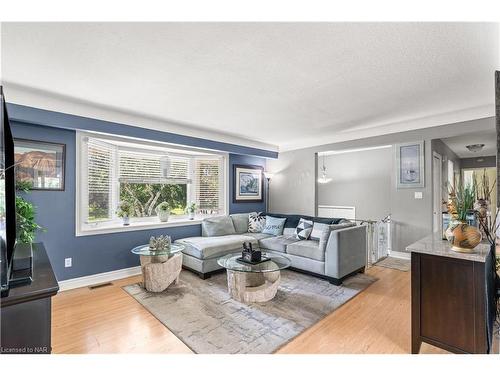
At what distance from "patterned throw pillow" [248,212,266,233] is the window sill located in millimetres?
978

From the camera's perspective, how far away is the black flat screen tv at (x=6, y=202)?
1077 millimetres

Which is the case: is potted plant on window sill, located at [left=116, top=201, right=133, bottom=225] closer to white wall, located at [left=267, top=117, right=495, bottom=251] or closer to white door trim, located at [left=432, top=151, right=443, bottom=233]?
white wall, located at [left=267, top=117, right=495, bottom=251]

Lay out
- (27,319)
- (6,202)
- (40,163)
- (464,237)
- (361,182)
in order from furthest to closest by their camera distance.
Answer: (361,182), (40,163), (464,237), (6,202), (27,319)

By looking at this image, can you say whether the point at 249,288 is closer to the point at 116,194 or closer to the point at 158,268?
the point at 158,268

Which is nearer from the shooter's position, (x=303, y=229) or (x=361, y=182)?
(x=303, y=229)

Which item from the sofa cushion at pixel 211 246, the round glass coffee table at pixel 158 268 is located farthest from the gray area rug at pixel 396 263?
the round glass coffee table at pixel 158 268

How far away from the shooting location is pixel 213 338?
2.10m

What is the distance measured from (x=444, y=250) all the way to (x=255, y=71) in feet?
6.82

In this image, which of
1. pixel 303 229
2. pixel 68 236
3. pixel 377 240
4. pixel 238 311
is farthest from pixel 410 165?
pixel 68 236

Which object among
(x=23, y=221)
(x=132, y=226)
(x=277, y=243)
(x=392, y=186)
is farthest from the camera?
(x=392, y=186)

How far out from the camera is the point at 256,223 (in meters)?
4.97

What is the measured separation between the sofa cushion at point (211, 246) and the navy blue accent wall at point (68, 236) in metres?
0.90

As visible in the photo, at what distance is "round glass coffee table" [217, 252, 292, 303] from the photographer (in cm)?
279

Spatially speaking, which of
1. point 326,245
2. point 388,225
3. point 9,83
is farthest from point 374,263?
point 9,83
